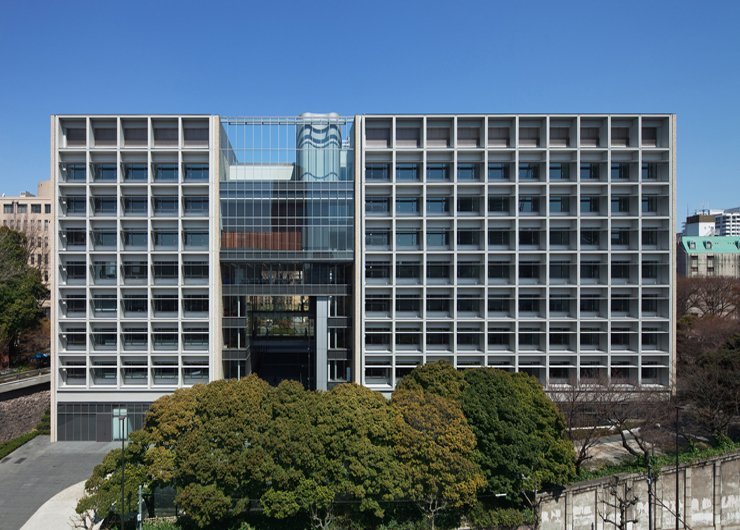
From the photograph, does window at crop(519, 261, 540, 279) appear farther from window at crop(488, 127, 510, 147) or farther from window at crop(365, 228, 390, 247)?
window at crop(365, 228, 390, 247)

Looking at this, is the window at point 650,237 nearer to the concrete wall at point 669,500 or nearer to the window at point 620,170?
the window at point 620,170

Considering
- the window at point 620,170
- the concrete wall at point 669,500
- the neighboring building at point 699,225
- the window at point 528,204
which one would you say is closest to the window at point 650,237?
the window at point 620,170

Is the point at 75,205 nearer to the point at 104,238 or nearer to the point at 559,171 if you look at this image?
the point at 104,238

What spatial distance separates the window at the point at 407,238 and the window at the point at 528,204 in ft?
39.5

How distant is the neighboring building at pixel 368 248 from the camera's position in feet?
136

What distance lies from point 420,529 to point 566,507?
1169 centimetres

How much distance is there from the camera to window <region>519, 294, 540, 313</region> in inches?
1690

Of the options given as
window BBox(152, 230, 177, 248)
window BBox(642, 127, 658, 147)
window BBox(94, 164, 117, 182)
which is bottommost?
window BBox(152, 230, 177, 248)

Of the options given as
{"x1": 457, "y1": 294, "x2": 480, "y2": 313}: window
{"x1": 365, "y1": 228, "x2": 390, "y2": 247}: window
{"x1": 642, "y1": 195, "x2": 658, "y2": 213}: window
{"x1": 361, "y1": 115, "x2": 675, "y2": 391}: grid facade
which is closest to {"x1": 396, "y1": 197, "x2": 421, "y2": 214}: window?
{"x1": 361, "y1": 115, "x2": 675, "y2": 391}: grid facade

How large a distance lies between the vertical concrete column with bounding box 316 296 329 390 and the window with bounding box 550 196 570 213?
1077 inches

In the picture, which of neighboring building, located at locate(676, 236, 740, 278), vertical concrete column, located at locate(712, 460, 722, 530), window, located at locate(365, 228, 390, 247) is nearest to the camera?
vertical concrete column, located at locate(712, 460, 722, 530)

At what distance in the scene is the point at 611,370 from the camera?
140ft

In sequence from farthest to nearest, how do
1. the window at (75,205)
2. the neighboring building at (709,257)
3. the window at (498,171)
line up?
the neighboring building at (709,257), the window at (498,171), the window at (75,205)

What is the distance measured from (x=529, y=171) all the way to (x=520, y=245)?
8.29 metres
